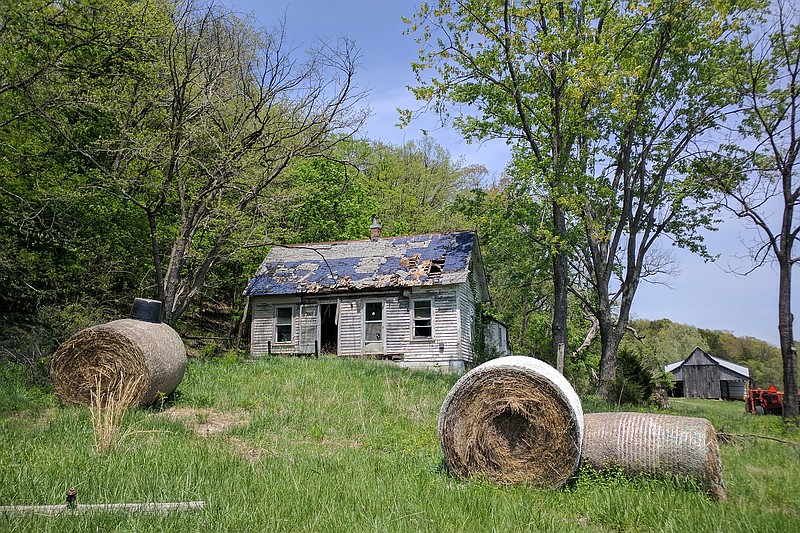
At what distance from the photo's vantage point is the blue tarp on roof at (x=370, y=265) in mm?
21109

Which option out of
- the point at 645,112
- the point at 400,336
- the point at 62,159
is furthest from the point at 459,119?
the point at 62,159

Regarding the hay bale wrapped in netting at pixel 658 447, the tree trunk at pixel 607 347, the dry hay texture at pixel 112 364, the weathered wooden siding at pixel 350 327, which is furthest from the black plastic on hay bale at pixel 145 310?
the tree trunk at pixel 607 347

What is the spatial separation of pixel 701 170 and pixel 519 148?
5808 mm

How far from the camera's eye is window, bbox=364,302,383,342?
2164cm

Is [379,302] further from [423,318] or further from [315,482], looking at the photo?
[315,482]

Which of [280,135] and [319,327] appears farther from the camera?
[319,327]

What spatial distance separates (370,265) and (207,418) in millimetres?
13020

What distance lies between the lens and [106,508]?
180 inches

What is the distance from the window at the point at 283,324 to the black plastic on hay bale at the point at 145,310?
1107 cm

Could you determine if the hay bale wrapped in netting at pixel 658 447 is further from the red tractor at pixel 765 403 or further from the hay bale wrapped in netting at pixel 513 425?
the red tractor at pixel 765 403

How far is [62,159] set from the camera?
58.6 ft

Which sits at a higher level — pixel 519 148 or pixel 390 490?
pixel 519 148

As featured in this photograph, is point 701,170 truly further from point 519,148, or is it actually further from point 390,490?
point 390,490

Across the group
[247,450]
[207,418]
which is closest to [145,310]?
[207,418]
